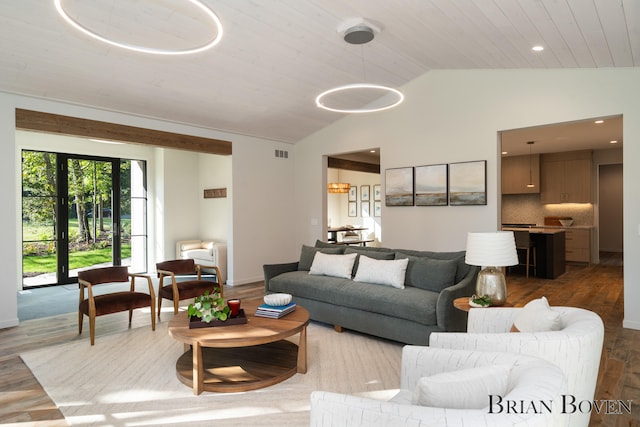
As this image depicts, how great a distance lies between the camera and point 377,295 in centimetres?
394

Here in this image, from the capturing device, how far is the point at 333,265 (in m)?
4.75

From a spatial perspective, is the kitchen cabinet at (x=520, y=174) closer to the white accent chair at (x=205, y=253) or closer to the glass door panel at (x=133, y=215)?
the white accent chair at (x=205, y=253)

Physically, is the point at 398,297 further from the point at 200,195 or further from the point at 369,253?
the point at 200,195

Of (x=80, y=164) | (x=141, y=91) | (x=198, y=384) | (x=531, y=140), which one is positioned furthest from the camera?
(x=531, y=140)

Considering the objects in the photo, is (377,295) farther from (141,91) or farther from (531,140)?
(531,140)

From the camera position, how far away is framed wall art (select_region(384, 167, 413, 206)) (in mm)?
6066

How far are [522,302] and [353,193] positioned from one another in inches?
281

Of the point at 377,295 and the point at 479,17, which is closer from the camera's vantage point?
the point at 479,17

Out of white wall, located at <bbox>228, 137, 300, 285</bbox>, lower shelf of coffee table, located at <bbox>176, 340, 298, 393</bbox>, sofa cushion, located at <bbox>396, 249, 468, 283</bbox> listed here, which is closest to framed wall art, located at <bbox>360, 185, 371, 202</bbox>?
white wall, located at <bbox>228, 137, 300, 285</bbox>

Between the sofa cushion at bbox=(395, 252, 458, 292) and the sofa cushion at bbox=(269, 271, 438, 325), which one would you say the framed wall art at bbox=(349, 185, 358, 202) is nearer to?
the sofa cushion at bbox=(269, 271, 438, 325)

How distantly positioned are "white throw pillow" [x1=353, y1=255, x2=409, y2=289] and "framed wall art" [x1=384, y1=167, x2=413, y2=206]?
190 centimetres

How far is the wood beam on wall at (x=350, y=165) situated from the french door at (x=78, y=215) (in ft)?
13.3

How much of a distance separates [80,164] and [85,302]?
4387mm

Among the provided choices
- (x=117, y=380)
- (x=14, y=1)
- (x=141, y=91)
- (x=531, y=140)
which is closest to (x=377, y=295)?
(x=117, y=380)
